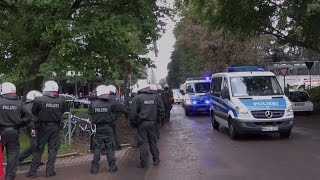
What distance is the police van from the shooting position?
16125mm

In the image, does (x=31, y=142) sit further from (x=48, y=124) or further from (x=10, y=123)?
(x=10, y=123)

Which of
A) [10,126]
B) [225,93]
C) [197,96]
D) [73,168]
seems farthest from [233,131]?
[197,96]

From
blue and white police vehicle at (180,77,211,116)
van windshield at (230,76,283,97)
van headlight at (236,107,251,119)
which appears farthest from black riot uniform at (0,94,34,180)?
blue and white police vehicle at (180,77,211,116)

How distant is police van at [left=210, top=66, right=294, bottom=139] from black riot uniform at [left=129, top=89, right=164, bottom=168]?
5.02 m

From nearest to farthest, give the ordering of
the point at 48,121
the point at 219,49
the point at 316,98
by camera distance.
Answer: the point at 48,121, the point at 316,98, the point at 219,49

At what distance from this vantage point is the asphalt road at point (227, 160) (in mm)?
10586

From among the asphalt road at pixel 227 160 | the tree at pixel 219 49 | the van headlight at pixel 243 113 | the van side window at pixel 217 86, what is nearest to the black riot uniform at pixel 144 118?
the asphalt road at pixel 227 160

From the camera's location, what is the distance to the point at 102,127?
36.5 ft

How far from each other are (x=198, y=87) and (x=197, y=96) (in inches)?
36.5

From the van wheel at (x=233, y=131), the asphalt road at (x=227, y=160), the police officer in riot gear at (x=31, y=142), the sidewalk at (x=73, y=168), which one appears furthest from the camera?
the van wheel at (x=233, y=131)

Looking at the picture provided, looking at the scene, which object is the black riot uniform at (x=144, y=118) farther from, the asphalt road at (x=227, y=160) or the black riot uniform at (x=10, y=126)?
the black riot uniform at (x=10, y=126)

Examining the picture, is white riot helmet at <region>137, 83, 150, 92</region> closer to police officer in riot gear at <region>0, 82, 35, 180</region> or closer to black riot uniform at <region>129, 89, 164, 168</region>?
black riot uniform at <region>129, 89, 164, 168</region>

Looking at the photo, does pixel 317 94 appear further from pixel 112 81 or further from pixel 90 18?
pixel 90 18

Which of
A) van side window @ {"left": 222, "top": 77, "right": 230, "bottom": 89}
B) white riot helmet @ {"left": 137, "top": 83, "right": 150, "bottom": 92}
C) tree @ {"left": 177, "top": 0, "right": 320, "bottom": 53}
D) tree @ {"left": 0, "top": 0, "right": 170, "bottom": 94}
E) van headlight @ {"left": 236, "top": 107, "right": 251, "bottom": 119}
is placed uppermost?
tree @ {"left": 177, "top": 0, "right": 320, "bottom": 53}
